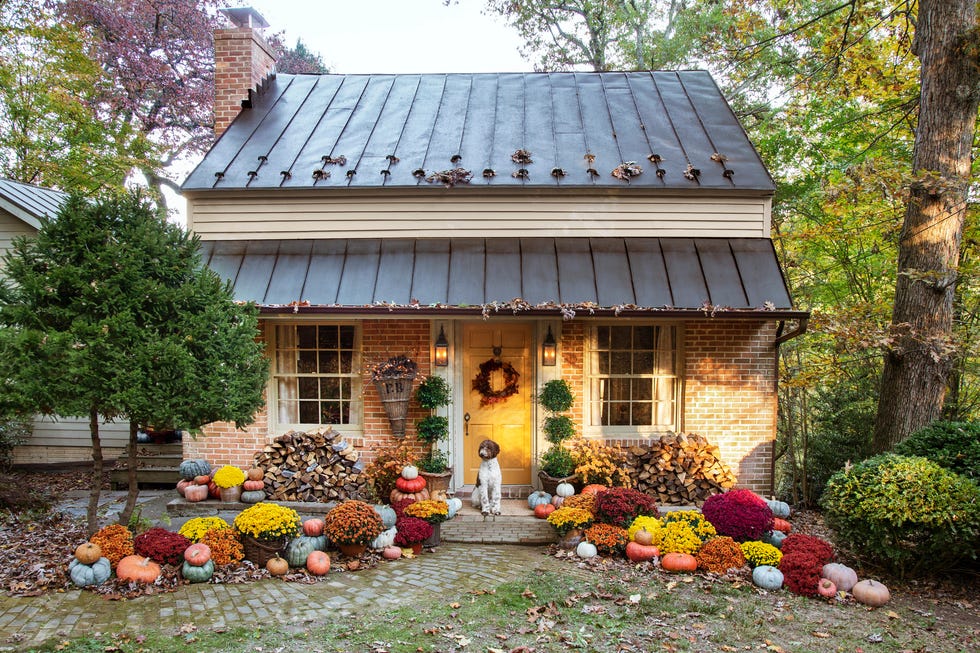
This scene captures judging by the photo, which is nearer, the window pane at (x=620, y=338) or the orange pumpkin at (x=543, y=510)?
the orange pumpkin at (x=543, y=510)

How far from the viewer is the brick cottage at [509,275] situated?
7402 mm

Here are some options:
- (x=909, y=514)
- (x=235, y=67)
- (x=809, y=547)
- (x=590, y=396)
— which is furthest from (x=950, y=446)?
(x=235, y=67)

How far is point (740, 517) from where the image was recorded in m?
6.13

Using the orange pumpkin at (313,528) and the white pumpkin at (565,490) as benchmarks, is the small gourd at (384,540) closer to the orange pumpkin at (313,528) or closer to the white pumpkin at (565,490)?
the orange pumpkin at (313,528)

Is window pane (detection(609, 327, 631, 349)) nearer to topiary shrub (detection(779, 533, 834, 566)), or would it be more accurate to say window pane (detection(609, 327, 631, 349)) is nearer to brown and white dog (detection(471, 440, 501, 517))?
brown and white dog (detection(471, 440, 501, 517))

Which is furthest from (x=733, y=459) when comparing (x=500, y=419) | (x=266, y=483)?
(x=266, y=483)

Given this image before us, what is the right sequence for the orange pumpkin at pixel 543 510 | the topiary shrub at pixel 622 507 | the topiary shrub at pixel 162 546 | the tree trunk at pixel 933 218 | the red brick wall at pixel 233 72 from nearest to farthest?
the topiary shrub at pixel 162 546, the topiary shrub at pixel 622 507, the tree trunk at pixel 933 218, the orange pumpkin at pixel 543 510, the red brick wall at pixel 233 72

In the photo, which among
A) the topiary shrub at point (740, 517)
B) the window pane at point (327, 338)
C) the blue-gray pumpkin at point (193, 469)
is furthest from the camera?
the window pane at point (327, 338)

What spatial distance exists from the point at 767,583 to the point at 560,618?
2036 millimetres

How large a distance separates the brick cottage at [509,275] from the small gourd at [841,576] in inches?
90.2

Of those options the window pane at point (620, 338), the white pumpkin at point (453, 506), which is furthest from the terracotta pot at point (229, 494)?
the window pane at point (620, 338)

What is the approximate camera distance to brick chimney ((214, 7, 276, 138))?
30.9 feet

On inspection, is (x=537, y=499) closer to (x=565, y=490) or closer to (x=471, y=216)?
(x=565, y=490)

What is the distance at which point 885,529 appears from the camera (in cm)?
552
